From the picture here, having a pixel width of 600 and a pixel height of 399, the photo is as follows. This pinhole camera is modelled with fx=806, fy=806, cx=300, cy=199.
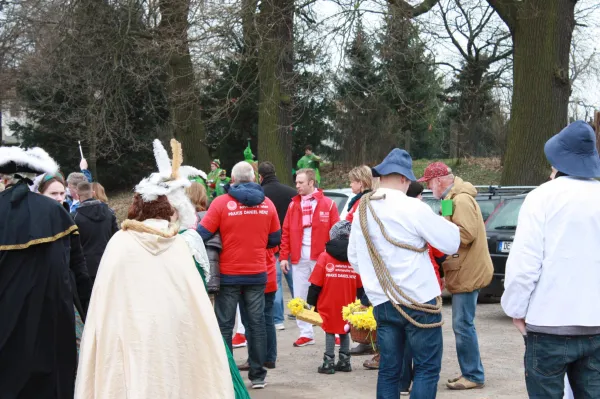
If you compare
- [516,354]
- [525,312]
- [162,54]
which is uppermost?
[162,54]

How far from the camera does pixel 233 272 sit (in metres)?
7.42

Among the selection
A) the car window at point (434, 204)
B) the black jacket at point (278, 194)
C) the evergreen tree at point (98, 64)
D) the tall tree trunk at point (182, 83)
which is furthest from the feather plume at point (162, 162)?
the evergreen tree at point (98, 64)

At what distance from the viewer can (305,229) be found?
9.55 m

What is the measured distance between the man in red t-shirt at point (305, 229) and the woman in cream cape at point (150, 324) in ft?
13.3

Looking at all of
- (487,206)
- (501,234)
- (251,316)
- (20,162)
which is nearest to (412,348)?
(251,316)

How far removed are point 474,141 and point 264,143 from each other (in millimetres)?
16410

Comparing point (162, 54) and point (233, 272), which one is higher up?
point (162, 54)

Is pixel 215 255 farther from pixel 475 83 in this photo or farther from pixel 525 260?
pixel 475 83

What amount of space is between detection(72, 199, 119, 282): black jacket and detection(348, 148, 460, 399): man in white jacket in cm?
379

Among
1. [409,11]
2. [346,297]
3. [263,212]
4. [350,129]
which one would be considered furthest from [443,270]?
[350,129]

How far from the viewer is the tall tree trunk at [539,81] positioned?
1579cm

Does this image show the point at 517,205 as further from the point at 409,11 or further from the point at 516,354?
the point at 409,11

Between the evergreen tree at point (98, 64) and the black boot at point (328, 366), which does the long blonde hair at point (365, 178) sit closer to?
the black boot at point (328, 366)

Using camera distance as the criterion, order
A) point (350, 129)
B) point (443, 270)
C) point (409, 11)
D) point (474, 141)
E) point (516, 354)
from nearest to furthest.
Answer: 1. point (443, 270)
2. point (516, 354)
3. point (409, 11)
4. point (350, 129)
5. point (474, 141)
